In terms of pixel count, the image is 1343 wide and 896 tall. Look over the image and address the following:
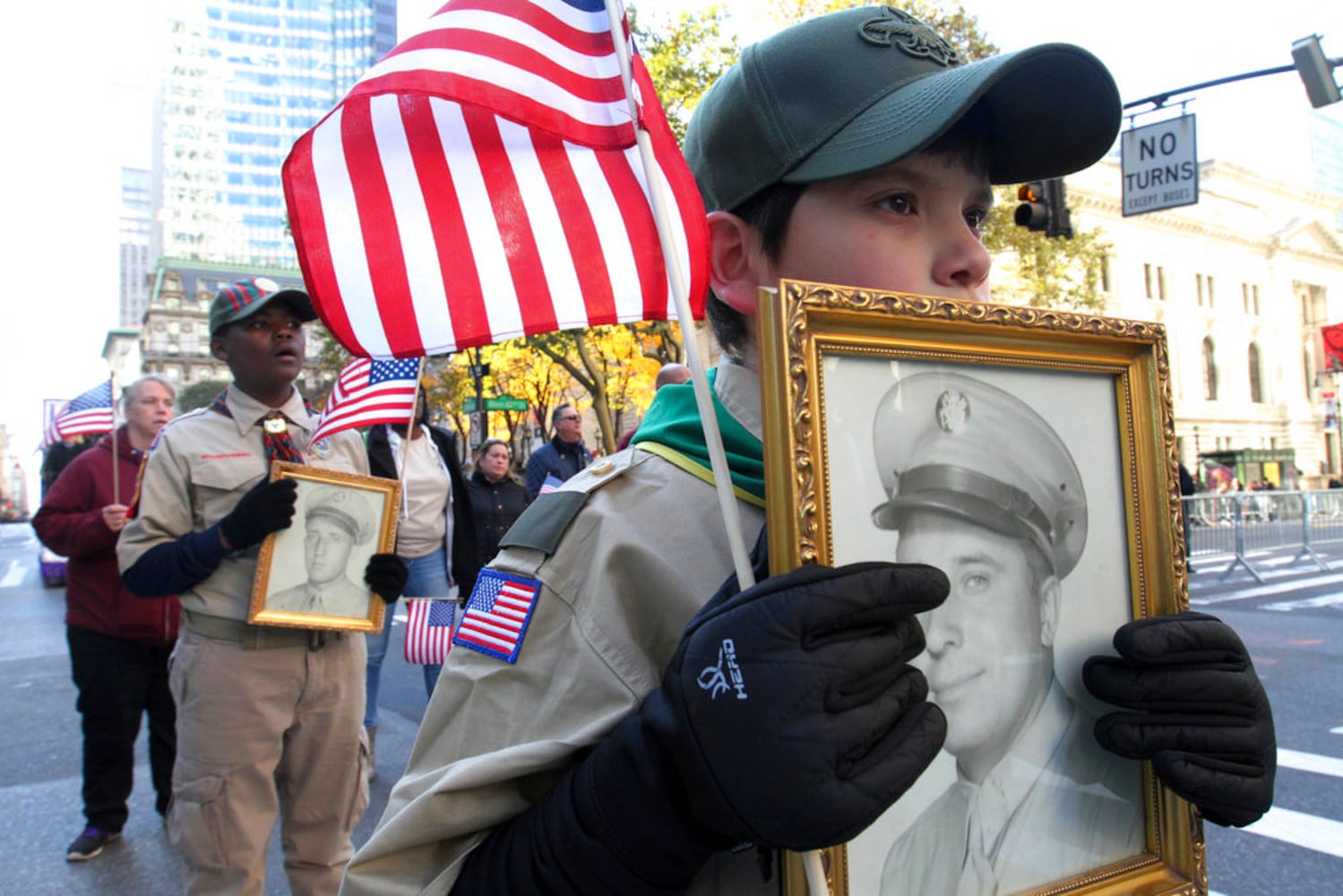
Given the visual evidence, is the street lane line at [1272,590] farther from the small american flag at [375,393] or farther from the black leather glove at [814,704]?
the black leather glove at [814,704]

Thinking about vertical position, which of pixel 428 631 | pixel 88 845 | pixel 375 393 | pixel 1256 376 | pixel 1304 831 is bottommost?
pixel 1304 831

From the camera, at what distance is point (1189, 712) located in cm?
98

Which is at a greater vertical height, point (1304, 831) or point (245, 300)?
point (245, 300)

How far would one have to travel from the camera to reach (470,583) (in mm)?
5312

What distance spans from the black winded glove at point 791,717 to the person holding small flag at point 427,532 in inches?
162

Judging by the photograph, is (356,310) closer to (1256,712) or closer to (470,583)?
(1256,712)

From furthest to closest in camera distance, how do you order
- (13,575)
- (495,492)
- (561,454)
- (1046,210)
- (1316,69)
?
1. (13,575)
2. (1316,69)
3. (1046,210)
4. (561,454)
5. (495,492)

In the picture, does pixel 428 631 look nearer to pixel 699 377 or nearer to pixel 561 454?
pixel 561 454

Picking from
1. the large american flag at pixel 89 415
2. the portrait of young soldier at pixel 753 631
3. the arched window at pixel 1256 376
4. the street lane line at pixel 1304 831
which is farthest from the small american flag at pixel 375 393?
the arched window at pixel 1256 376

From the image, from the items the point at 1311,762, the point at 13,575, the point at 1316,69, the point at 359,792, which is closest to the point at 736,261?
the point at 359,792

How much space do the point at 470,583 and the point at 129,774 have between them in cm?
184

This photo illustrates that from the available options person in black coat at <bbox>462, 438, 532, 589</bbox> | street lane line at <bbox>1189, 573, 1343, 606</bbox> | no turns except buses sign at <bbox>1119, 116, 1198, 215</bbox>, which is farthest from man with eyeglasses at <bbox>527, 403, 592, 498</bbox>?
no turns except buses sign at <bbox>1119, 116, 1198, 215</bbox>

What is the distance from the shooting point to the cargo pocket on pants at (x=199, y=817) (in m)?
2.72

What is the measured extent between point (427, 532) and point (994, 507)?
466 cm
